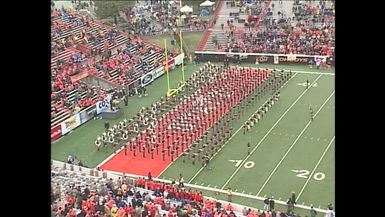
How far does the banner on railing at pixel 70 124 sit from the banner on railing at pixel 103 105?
1.10 metres

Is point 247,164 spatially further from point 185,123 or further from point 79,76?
point 79,76

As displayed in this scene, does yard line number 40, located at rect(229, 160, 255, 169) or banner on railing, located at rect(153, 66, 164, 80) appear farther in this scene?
banner on railing, located at rect(153, 66, 164, 80)

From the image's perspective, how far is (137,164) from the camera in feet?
58.6

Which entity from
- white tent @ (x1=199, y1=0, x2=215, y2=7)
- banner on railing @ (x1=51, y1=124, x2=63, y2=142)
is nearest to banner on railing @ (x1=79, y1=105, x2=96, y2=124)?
banner on railing @ (x1=51, y1=124, x2=63, y2=142)

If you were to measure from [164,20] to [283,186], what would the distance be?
72.3 feet

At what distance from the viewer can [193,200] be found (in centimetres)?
1452

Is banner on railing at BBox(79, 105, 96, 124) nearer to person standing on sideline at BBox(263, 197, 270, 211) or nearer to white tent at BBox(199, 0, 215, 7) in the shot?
person standing on sideline at BBox(263, 197, 270, 211)

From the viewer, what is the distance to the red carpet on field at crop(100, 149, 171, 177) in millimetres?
17375

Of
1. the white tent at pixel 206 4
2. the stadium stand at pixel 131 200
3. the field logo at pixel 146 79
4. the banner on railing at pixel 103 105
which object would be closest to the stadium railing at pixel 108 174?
the stadium stand at pixel 131 200

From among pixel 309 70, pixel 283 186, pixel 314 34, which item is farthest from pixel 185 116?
pixel 314 34

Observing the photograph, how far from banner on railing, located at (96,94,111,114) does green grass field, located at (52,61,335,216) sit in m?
0.75

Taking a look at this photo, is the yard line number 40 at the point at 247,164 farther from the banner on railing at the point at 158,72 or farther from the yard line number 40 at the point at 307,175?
the banner on railing at the point at 158,72

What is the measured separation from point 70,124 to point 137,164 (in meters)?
4.20
